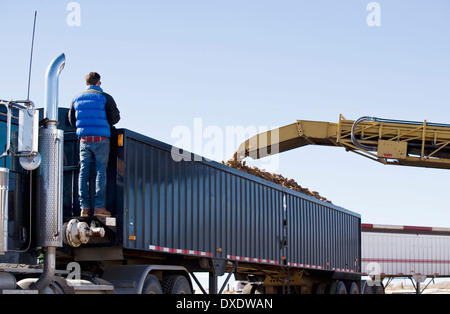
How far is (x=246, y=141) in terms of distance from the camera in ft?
79.2

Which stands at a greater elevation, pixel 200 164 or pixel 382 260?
pixel 200 164

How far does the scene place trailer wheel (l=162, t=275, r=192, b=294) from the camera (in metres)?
10.7

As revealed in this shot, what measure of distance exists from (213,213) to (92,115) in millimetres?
3774

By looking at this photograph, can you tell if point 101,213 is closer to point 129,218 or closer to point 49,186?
point 129,218

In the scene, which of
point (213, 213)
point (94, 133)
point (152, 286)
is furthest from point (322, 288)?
point (94, 133)

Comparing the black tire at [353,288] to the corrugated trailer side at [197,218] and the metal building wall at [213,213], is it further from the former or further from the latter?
the corrugated trailer side at [197,218]

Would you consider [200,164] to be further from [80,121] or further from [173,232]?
[80,121]

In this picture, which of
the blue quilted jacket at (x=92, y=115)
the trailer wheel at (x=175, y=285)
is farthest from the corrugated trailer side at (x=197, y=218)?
the trailer wheel at (x=175, y=285)

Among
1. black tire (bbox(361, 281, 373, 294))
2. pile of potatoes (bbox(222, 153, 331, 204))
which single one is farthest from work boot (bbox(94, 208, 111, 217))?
black tire (bbox(361, 281, 373, 294))

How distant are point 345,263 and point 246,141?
6004mm

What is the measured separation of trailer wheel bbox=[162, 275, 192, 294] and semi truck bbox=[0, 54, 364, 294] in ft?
0.07
